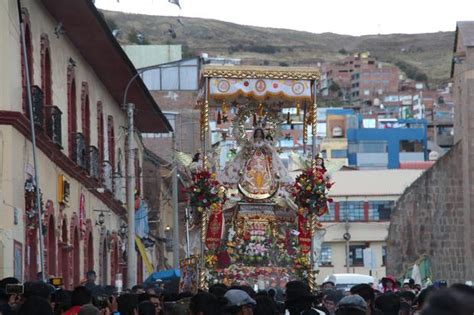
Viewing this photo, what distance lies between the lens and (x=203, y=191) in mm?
34938

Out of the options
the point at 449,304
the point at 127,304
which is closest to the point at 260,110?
the point at 127,304

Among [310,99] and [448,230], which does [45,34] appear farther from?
[448,230]

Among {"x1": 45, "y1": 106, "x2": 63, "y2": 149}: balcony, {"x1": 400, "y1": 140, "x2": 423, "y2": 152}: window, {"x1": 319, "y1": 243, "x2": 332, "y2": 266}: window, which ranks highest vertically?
{"x1": 400, "y1": 140, "x2": 423, "y2": 152}: window

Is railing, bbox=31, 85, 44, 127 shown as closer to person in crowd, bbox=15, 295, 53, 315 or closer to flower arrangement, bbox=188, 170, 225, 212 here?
flower arrangement, bbox=188, 170, 225, 212

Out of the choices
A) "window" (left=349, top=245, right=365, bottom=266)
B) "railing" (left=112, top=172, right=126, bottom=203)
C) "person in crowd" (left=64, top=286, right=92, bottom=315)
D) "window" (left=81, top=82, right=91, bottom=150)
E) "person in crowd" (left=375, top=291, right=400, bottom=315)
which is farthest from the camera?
"window" (left=349, top=245, right=365, bottom=266)

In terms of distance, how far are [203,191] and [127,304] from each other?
13042 mm

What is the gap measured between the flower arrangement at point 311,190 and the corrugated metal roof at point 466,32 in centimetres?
2894

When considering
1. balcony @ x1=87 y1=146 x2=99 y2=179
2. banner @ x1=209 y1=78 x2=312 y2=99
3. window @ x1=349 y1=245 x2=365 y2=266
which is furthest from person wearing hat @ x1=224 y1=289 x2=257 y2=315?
window @ x1=349 y1=245 x2=365 y2=266

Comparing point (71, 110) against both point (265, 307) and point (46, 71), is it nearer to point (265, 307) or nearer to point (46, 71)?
point (46, 71)

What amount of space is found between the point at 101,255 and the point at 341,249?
141 ft

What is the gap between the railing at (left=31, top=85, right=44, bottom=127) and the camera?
3158cm

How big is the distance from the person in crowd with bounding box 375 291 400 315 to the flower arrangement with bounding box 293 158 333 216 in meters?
15.2

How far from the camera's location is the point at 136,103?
5144 centimetres

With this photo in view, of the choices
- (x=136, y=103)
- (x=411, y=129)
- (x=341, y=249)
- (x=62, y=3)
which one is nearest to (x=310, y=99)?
(x=62, y=3)
